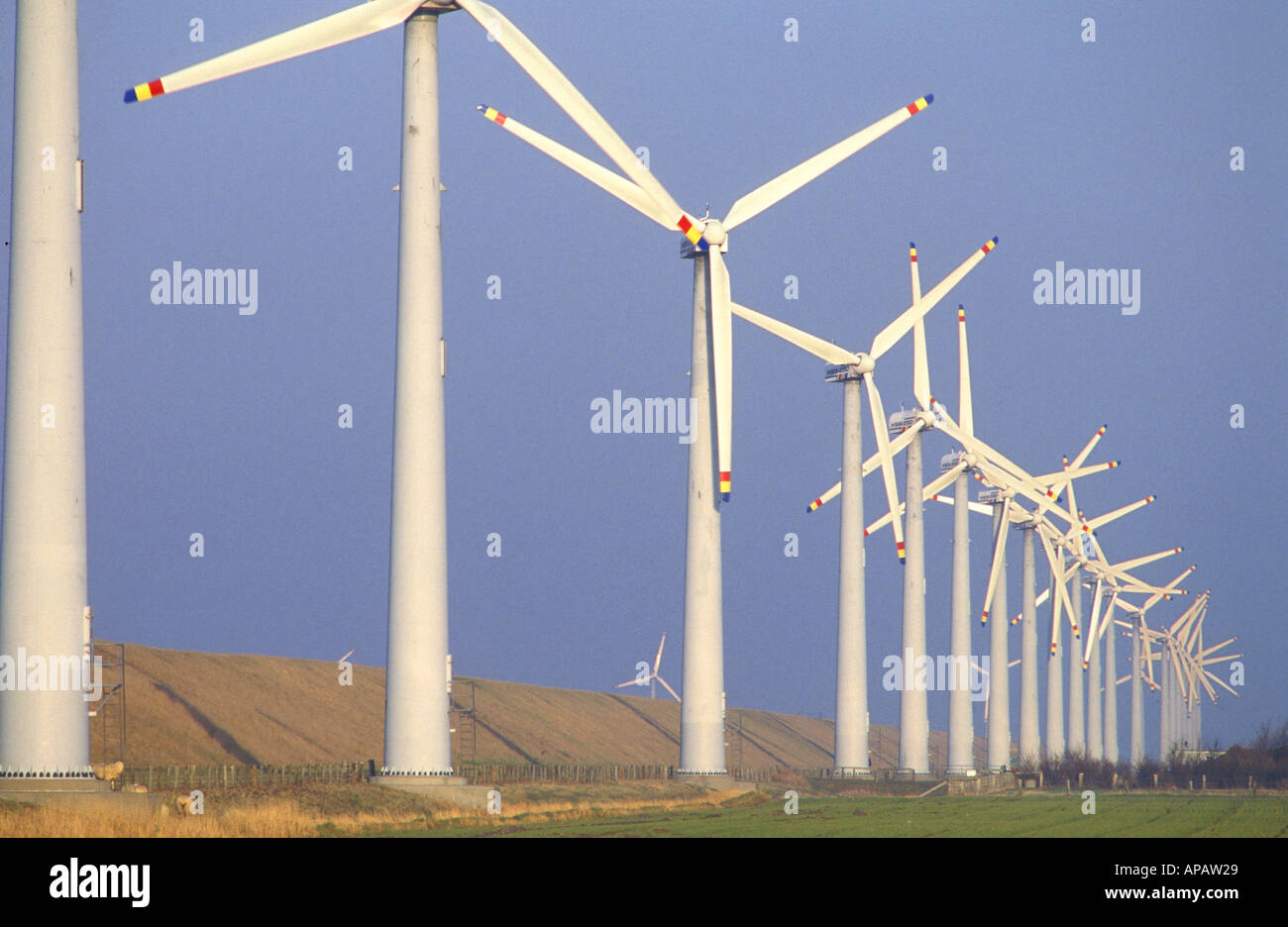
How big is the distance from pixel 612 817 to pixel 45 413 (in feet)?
92.3

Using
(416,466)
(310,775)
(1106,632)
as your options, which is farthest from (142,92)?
(1106,632)

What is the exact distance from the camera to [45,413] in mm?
39812

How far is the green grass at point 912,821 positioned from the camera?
48.6m

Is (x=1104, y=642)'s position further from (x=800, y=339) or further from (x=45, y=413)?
(x=45, y=413)

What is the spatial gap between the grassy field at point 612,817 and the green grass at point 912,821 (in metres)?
0.06

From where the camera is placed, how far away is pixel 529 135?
221 ft

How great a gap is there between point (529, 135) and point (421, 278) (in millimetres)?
15956

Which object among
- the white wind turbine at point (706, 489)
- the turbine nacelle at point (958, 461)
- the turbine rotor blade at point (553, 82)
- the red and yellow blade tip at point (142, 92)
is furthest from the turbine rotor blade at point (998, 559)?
the red and yellow blade tip at point (142, 92)

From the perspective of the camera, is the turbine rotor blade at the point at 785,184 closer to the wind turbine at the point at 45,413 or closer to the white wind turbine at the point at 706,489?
the white wind turbine at the point at 706,489

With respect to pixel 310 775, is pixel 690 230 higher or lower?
higher
